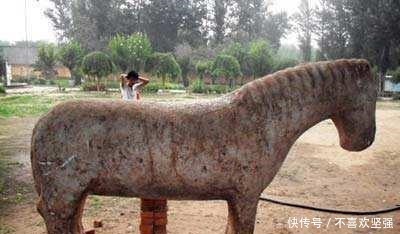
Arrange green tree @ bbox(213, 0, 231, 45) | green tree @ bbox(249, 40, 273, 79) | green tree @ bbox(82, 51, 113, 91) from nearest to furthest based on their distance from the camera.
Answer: green tree @ bbox(82, 51, 113, 91)
green tree @ bbox(249, 40, 273, 79)
green tree @ bbox(213, 0, 231, 45)

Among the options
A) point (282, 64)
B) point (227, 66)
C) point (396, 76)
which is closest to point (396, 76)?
point (396, 76)

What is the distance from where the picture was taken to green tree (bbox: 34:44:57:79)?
4883cm

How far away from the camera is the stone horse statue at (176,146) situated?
322 cm

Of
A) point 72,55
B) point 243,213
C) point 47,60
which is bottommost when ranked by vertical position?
point 243,213

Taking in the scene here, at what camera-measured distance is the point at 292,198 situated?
24.8 feet

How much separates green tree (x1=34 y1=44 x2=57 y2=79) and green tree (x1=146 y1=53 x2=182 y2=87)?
52.6ft

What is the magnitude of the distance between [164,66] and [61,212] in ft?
111

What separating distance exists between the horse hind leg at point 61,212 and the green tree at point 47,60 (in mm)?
48315

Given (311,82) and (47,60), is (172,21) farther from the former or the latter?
(311,82)

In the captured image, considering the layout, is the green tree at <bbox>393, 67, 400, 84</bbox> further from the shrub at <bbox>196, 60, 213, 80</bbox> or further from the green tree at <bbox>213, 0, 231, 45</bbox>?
the green tree at <bbox>213, 0, 231, 45</bbox>

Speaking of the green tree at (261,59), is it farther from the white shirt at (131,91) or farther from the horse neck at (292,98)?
the horse neck at (292,98)

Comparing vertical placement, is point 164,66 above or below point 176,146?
above

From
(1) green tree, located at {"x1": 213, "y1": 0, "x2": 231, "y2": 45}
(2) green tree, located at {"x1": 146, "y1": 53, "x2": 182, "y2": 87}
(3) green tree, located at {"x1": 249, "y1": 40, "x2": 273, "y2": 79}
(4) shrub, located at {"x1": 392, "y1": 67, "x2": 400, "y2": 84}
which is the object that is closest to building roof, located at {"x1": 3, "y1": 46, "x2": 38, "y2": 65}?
(1) green tree, located at {"x1": 213, "y1": 0, "x2": 231, "y2": 45}

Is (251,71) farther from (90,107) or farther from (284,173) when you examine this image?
(90,107)
